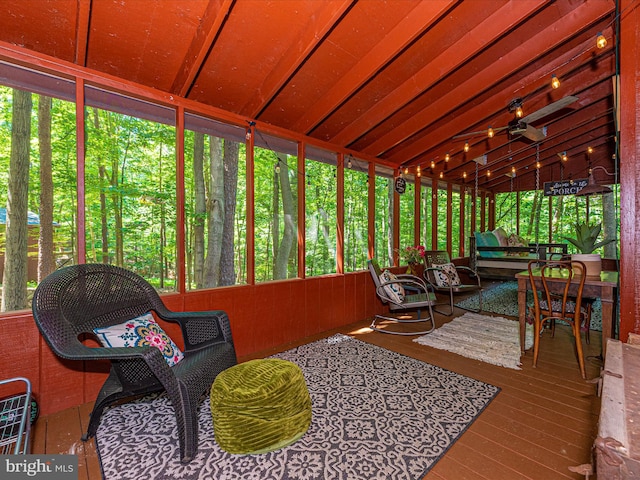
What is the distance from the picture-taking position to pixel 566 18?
2.58 m

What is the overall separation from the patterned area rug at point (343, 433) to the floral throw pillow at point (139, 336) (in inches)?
17.8

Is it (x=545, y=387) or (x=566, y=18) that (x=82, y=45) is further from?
(x=545, y=387)

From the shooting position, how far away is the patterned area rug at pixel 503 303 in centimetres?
437

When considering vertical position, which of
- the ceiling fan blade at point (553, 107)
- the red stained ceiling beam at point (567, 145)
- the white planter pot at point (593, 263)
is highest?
the red stained ceiling beam at point (567, 145)

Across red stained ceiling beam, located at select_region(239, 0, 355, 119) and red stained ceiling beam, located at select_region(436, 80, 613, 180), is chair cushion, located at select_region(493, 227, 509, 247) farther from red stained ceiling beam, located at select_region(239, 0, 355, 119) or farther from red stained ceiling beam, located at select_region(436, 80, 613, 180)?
red stained ceiling beam, located at select_region(239, 0, 355, 119)

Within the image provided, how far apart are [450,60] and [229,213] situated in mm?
3751

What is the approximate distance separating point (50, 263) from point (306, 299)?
3.86 m

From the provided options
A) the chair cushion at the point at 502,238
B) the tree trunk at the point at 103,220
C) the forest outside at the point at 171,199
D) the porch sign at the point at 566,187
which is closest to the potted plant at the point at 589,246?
the forest outside at the point at 171,199

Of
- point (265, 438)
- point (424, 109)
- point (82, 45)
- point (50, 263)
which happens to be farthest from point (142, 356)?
point (50, 263)

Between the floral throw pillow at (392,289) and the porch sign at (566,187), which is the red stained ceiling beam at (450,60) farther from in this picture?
the porch sign at (566,187)

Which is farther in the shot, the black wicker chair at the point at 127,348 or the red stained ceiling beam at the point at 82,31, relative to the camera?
the red stained ceiling beam at the point at 82,31

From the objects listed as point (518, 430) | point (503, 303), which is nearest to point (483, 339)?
point (518, 430)

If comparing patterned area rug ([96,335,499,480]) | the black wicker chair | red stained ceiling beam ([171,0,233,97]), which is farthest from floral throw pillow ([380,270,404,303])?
red stained ceiling beam ([171,0,233,97])

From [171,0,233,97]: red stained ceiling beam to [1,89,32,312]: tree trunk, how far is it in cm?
284
